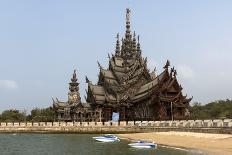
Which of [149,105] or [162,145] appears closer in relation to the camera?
[162,145]

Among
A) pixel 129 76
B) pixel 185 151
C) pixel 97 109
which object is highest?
pixel 129 76

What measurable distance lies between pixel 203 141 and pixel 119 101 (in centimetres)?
4014

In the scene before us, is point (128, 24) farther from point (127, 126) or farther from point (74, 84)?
point (127, 126)

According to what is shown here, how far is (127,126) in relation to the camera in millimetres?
70438

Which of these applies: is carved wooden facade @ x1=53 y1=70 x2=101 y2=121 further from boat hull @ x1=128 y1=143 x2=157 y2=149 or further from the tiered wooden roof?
boat hull @ x1=128 y1=143 x2=157 y2=149

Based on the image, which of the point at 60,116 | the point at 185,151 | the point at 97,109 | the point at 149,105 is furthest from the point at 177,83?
the point at 185,151

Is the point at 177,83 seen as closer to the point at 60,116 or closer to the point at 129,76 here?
the point at 129,76

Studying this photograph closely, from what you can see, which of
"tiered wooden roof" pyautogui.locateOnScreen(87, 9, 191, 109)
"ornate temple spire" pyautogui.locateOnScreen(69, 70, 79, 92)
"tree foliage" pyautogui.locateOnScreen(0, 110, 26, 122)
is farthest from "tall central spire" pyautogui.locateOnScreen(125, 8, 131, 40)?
"tree foliage" pyautogui.locateOnScreen(0, 110, 26, 122)

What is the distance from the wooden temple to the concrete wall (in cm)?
899

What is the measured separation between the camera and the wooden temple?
259 ft

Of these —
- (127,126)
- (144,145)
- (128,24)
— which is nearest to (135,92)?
(127,126)

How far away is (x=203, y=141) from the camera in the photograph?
4472 cm

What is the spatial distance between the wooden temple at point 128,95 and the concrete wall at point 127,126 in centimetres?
899

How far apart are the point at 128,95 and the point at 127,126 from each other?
48.5 ft
